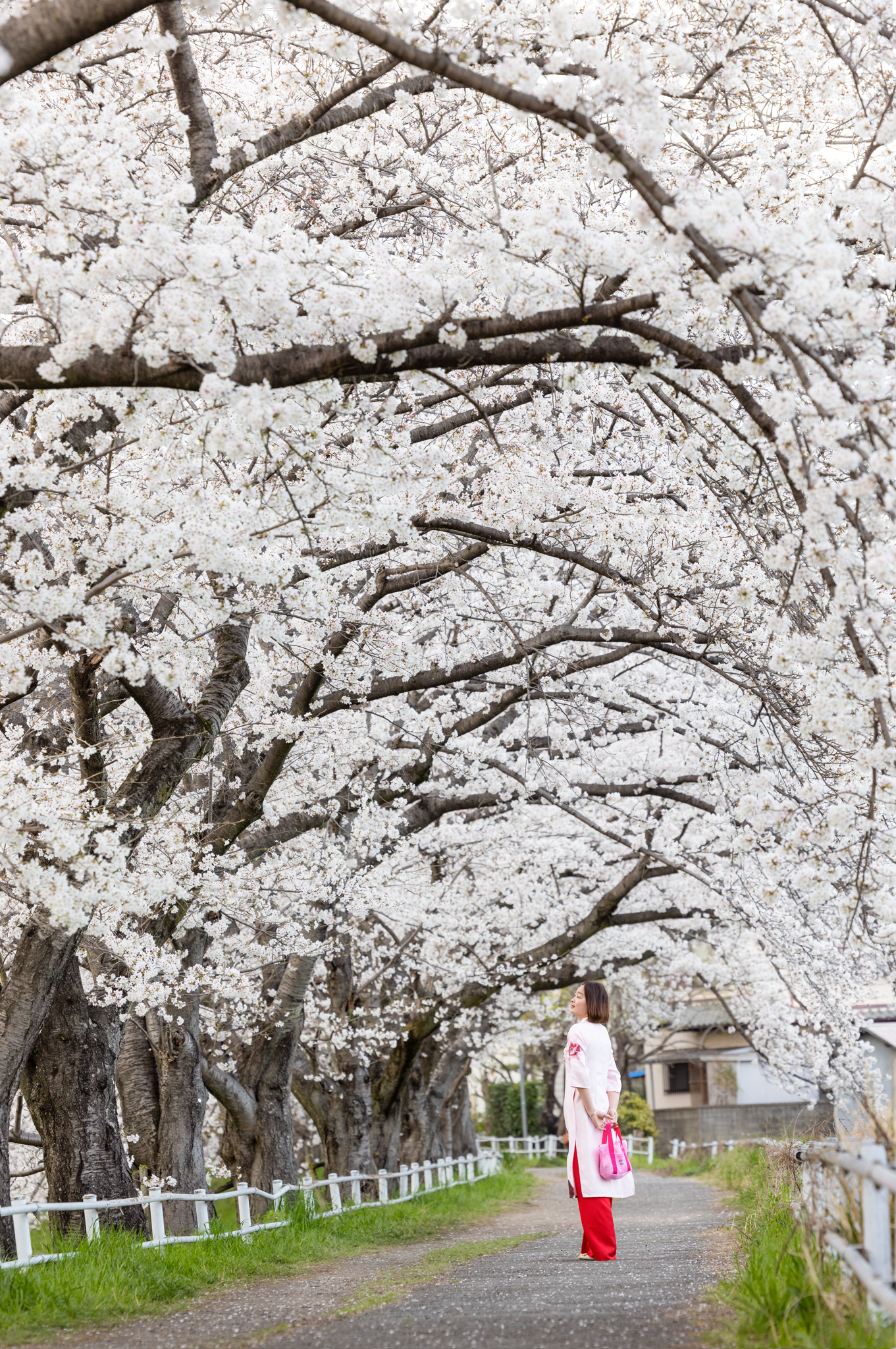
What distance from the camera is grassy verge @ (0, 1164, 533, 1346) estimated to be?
666 centimetres

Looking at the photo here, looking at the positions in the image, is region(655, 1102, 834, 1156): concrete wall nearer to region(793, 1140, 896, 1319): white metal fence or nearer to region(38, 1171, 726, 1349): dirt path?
region(38, 1171, 726, 1349): dirt path

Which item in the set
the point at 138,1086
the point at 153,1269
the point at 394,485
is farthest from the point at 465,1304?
the point at 138,1086

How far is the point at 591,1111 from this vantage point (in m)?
7.98

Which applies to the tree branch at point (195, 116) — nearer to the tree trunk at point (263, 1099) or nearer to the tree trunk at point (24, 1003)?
the tree trunk at point (24, 1003)

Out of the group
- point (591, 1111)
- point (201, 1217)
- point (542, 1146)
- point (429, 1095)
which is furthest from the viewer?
point (542, 1146)

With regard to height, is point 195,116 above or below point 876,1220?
above

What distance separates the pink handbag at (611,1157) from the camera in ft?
25.6

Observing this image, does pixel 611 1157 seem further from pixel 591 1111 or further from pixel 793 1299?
pixel 793 1299

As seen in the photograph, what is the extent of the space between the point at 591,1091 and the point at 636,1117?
37092 mm

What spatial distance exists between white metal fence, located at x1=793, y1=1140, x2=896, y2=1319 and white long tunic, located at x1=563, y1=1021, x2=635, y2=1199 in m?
2.36

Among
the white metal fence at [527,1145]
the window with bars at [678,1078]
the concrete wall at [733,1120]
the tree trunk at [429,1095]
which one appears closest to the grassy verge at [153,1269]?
the tree trunk at [429,1095]

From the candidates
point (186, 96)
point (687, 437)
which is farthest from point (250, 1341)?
point (186, 96)

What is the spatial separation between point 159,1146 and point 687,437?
8.67 metres

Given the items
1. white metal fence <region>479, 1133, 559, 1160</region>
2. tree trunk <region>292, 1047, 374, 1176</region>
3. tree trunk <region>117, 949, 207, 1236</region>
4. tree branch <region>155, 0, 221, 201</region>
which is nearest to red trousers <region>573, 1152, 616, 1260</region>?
tree trunk <region>117, 949, 207, 1236</region>
